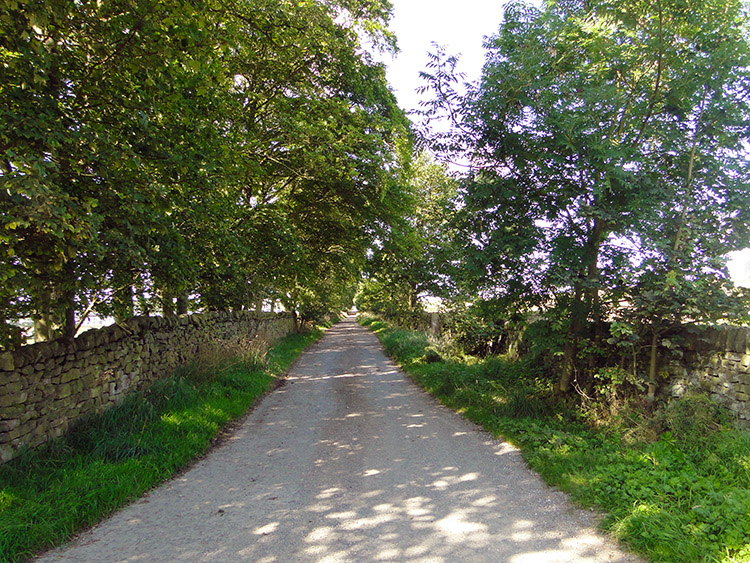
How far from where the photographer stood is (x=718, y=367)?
549cm

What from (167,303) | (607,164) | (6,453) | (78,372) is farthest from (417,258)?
(6,453)

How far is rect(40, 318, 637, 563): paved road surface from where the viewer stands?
340 centimetres

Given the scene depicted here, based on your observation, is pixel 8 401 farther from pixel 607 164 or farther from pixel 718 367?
pixel 718 367

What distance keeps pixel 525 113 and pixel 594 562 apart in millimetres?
6350

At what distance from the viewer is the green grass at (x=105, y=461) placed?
3.66 metres

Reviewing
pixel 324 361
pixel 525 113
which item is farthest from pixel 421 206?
pixel 525 113

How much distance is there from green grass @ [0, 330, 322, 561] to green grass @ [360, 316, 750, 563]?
469 centimetres

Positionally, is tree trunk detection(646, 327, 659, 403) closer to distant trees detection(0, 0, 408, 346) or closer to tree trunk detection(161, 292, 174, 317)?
distant trees detection(0, 0, 408, 346)

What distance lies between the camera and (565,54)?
680cm

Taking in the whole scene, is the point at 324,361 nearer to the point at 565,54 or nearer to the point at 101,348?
the point at 101,348

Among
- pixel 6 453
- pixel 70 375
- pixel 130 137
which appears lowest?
pixel 6 453

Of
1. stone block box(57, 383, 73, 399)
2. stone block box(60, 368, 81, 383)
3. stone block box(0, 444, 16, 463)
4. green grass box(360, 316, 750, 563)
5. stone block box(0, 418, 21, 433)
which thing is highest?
stone block box(60, 368, 81, 383)

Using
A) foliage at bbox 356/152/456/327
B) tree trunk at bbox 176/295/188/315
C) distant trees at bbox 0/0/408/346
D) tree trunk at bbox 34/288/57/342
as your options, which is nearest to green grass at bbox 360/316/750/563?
distant trees at bbox 0/0/408/346

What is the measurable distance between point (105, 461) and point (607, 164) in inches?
306
